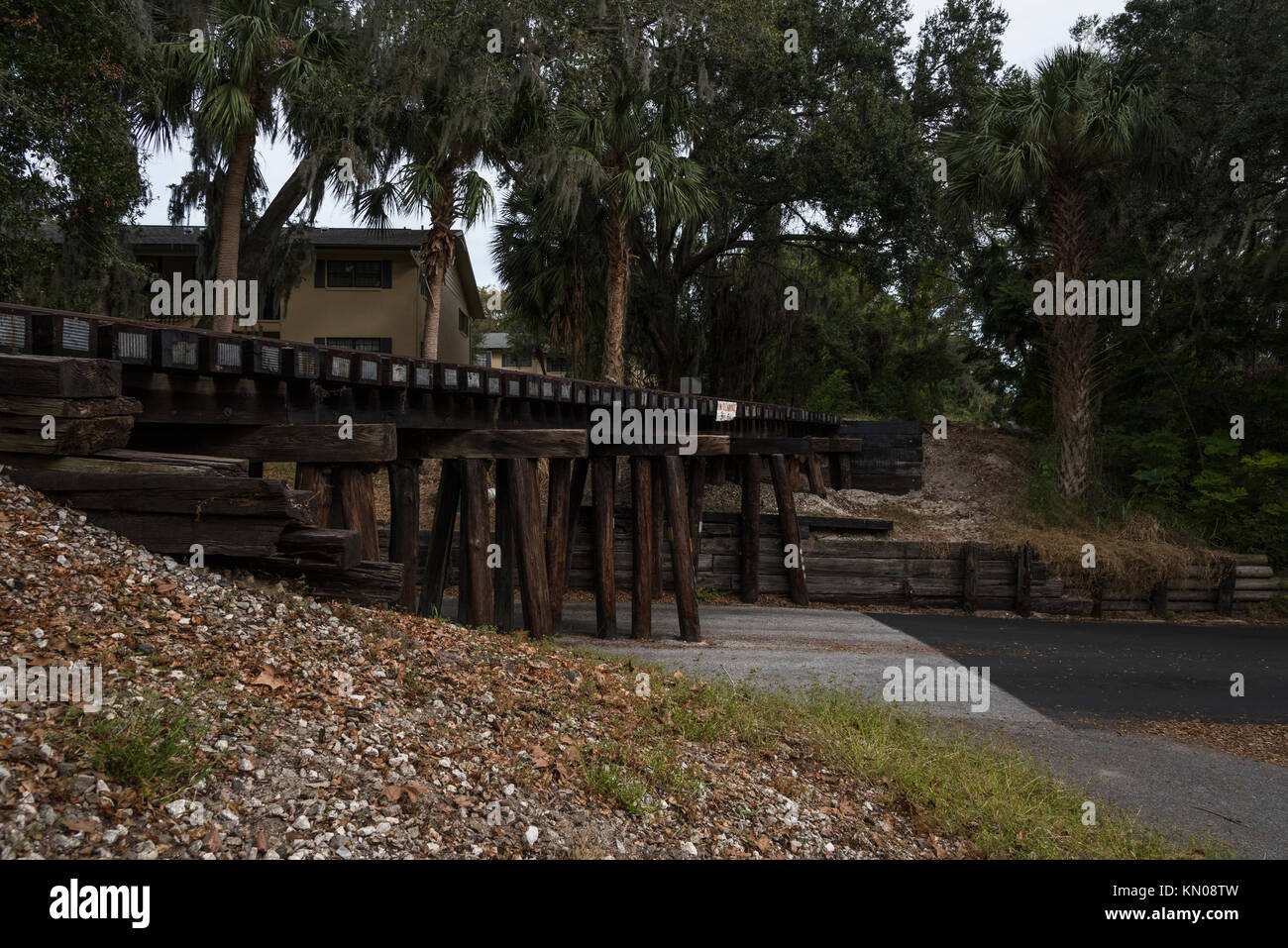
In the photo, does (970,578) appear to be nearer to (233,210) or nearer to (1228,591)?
(1228,591)

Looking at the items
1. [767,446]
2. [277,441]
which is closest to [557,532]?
[767,446]

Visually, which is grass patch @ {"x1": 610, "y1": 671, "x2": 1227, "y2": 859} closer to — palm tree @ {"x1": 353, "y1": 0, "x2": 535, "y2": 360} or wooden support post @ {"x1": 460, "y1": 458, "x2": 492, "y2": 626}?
wooden support post @ {"x1": 460, "y1": 458, "x2": 492, "y2": 626}

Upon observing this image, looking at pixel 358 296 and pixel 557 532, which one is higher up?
pixel 358 296

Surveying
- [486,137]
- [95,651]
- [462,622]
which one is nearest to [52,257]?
[486,137]

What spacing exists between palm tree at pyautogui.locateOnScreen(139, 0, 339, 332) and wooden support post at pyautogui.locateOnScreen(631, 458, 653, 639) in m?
9.56

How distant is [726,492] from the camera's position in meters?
21.1

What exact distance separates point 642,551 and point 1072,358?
11.5 metres

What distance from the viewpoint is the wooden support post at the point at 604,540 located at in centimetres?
1213

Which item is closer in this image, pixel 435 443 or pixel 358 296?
pixel 435 443

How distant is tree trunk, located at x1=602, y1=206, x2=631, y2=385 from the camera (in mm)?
20828

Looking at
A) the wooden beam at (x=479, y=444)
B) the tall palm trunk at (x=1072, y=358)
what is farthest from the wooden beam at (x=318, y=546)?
the tall palm trunk at (x=1072, y=358)

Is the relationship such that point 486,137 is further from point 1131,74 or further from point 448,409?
point 1131,74

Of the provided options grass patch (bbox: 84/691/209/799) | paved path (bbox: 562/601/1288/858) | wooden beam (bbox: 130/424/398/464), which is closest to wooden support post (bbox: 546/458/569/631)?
paved path (bbox: 562/601/1288/858)

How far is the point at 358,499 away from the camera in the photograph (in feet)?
25.7
